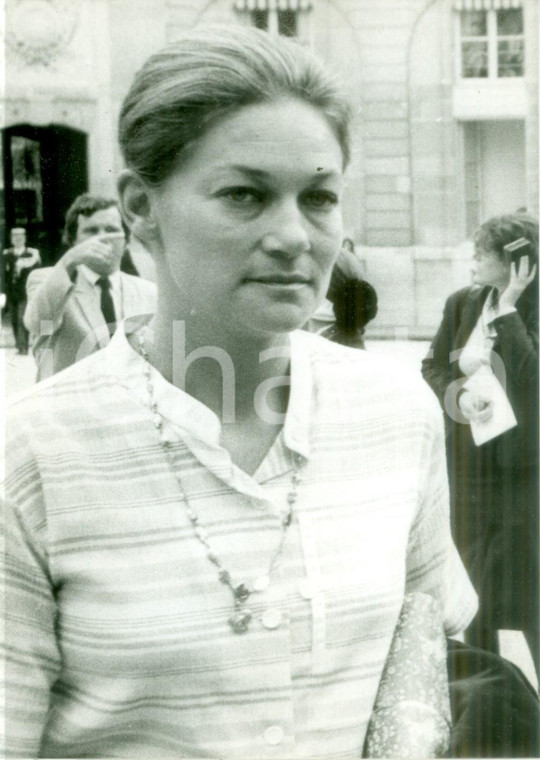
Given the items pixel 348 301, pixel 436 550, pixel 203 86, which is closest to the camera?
pixel 203 86

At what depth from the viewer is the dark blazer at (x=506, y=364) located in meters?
1.08

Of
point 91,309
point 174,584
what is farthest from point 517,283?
point 174,584

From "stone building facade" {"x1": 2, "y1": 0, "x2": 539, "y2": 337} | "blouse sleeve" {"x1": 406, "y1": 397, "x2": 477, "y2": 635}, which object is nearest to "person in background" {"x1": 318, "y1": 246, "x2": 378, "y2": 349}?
"stone building facade" {"x1": 2, "y1": 0, "x2": 539, "y2": 337}

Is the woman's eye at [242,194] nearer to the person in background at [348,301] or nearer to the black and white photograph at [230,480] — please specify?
the black and white photograph at [230,480]

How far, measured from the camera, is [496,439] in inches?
46.8

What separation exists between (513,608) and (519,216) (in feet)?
1.72

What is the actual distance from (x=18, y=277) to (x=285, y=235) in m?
0.41

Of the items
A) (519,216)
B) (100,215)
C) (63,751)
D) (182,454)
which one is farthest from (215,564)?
(519,216)

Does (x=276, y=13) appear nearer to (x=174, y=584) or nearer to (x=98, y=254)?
(x=98, y=254)

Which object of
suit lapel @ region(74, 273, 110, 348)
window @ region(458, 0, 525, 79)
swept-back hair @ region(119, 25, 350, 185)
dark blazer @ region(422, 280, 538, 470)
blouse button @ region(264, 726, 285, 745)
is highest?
window @ region(458, 0, 525, 79)

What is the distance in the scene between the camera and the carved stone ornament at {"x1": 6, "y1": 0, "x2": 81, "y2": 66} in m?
0.98

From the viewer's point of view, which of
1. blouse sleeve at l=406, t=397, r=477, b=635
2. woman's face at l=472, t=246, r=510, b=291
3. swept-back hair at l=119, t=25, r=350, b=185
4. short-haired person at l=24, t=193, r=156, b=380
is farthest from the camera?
woman's face at l=472, t=246, r=510, b=291

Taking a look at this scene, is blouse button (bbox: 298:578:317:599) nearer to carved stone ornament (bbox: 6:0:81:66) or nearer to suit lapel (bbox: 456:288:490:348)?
suit lapel (bbox: 456:288:490:348)

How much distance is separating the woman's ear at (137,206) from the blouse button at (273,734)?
436 millimetres
